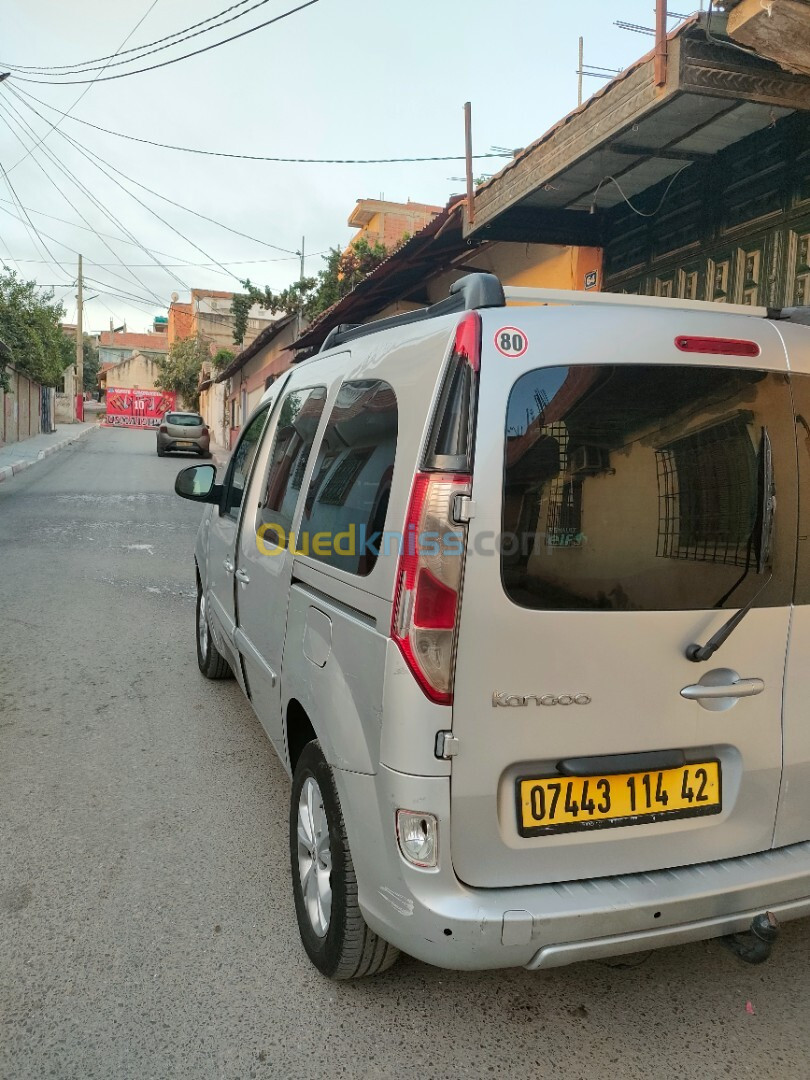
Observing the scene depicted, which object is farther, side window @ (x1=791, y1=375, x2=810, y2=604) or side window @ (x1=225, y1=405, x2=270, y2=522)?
side window @ (x1=225, y1=405, x2=270, y2=522)

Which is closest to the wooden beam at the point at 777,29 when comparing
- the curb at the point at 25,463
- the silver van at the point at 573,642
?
the silver van at the point at 573,642

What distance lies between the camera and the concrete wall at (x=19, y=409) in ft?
86.2

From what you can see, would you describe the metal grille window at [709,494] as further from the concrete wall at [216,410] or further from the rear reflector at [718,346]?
the concrete wall at [216,410]

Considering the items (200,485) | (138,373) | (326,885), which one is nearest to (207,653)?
(200,485)

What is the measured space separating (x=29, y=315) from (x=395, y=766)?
A: 25079mm

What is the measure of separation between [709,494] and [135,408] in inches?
2054

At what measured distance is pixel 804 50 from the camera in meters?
3.77

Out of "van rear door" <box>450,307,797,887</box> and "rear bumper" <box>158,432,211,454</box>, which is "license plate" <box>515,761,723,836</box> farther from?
"rear bumper" <box>158,432,211,454</box>

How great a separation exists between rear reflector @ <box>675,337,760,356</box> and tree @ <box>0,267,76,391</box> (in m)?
19.2

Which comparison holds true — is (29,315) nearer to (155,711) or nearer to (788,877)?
(155,711)

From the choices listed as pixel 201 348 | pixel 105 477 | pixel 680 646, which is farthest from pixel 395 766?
pixel 201 348

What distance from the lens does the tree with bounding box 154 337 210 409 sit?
47812mm

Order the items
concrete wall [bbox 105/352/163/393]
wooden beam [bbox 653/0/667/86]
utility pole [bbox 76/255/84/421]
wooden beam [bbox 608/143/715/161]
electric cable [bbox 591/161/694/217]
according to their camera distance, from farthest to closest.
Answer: concrete wall [bbox 105/352/163/393] → utility pole [bbox 76/255/84/421] → electric cable [bbox 591/161/694/217] → wooden beam [bbox 608/143/715/161] → wooden beam [bbox 653/0/667/86]

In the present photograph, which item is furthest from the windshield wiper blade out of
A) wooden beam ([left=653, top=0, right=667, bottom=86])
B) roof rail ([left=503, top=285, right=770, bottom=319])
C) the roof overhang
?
wooden beam ([left=653, top=0, right=667, bottom=86])
